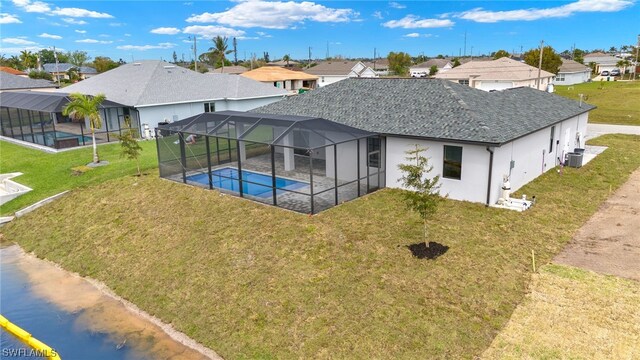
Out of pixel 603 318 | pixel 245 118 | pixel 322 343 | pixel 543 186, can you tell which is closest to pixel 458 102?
pixel 543 186

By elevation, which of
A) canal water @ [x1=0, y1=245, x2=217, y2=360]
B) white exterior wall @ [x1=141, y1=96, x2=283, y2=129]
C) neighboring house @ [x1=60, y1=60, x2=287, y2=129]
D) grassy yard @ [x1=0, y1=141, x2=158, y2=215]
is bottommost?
canal water @ [x1=0, y1=245, x2=217, y2=360]

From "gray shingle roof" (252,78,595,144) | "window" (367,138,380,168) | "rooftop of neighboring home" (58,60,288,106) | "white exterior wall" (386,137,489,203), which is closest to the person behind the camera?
"white exterior wall" (386,137,489,203)

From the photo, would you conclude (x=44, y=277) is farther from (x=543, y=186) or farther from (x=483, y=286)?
(x=543, y=186)

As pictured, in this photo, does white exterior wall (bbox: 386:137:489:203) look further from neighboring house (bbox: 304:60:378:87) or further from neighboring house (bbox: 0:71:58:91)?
neighboring house (bbox: 304:60:378:87)

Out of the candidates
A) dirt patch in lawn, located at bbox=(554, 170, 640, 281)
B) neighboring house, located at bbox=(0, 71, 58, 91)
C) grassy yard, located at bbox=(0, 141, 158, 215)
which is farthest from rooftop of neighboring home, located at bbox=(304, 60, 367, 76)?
dirt patch in lawn, located at bbox=(554, 170, 640, 281)

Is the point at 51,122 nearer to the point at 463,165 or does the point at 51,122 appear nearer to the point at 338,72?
the point at 463,165

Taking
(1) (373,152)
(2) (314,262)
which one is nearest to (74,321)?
(2) (314,262)

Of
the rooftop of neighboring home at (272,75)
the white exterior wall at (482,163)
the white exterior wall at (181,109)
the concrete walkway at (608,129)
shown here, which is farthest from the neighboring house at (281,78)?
the white exterior wall at (482,163)
